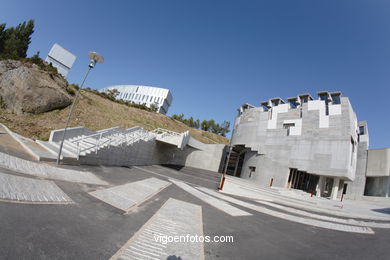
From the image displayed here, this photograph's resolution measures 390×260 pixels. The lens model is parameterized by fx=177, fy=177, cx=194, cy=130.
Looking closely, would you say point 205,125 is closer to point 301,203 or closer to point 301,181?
point 301,181

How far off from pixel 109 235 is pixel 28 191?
8.89ft

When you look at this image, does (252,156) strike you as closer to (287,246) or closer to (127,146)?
(127,146)

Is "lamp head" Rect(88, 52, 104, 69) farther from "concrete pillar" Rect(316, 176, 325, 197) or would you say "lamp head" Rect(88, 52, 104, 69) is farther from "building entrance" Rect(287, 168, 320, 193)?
"concrete pillar" Rect(316, 176, 325, 197)

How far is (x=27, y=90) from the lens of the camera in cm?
1858

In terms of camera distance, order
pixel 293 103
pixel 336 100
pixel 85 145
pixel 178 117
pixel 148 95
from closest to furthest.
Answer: pixel 85 145
pixel 336 100
pixel 293 103
pixel 178 117
pixel 148 95

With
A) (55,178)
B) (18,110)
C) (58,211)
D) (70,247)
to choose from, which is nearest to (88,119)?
(18,110)

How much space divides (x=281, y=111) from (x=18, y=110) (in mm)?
34493

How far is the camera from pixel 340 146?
23.6 meters

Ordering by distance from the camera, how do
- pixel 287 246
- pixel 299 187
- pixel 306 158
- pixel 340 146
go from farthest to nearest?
pixel 299 187
pixel 306 158
pixel 340 146
pixel 287 246

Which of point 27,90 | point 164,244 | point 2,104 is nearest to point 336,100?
point 164,244

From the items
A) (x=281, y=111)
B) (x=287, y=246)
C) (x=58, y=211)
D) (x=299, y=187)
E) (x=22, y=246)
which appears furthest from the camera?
(x=281, y=111)

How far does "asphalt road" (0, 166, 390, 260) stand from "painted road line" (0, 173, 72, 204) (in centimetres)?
30

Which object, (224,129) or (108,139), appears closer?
(108,139)

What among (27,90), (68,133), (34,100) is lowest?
(68,133)
